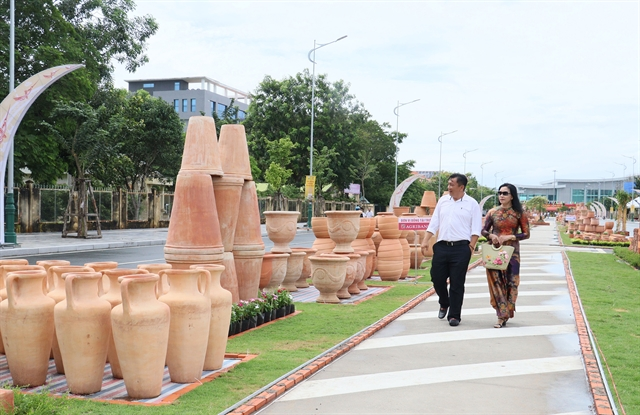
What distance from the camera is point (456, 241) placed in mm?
7500

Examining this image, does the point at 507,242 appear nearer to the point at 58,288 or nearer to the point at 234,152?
the point at 234,152

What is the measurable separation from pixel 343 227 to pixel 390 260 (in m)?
2.21

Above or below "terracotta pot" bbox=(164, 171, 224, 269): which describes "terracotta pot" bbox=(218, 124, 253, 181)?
above

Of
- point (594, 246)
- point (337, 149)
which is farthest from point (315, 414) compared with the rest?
point (337, 149)

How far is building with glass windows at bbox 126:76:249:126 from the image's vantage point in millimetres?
62406

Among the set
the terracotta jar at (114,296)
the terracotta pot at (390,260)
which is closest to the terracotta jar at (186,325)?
the terracotta jar at (114,296)

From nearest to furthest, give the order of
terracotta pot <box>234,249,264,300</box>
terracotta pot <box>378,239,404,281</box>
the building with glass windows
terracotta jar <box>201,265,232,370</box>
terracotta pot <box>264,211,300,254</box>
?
terracotta jar <box>201,265,232,370</box>
terracotta pot <box>234,249,264,300</box>
terracotta pot <box>264,211,300,254</box>
terracotta pot <box>378,239,404,281</box>
the building with glass windows

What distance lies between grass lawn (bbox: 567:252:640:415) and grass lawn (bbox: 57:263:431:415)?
2.58 metres

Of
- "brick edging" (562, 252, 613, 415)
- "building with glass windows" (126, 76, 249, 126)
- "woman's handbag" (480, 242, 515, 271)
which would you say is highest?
"building with glass windows" (126, 76, 249, 126)

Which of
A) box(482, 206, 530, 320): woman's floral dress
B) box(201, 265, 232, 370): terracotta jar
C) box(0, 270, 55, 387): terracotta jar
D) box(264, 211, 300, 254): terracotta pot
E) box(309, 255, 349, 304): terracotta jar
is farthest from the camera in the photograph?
box(264, 211, 300, 254): terracotta pot

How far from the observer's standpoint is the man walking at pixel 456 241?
7.47m

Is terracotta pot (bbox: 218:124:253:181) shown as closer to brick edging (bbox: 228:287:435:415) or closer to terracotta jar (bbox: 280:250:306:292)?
brick edging (bbox: 228:287:435:415)

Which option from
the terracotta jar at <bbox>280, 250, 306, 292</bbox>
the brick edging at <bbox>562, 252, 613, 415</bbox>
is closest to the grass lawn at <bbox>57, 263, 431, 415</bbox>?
the terracotta jar at <bbox>280, 250, 306, 292</bbox>

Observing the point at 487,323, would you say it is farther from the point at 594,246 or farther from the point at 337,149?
the point at 337,149
